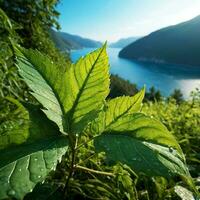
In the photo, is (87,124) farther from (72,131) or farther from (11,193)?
(11,193)

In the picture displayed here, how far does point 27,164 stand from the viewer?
2.09ft

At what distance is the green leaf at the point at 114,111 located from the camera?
82 cm

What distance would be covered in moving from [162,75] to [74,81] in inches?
5125

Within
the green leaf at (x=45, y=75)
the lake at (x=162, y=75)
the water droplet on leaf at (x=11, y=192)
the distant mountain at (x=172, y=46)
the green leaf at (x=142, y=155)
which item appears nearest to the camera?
the water droplet on leaf at (x=11, y=192)

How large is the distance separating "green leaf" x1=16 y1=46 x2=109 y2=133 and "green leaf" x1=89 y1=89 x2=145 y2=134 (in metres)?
0.03

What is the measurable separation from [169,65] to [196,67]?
17337 mm

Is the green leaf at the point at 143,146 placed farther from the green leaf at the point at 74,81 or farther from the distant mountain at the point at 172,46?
the distant mountain at the point at 172,46

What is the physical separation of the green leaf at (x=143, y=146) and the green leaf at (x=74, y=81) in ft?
0.26

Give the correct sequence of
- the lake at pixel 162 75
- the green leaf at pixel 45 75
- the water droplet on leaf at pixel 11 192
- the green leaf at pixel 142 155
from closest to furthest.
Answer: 1. the water droplet on leaf at pixel 11 192
2. the green leaf at pixel 142 155
3. the green leaf at pixel 45 75
4. the lake at pixel 162 75

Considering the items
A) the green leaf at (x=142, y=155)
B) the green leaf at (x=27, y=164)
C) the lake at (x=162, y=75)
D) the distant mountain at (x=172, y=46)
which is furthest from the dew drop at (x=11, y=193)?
the distant mountain at (x=172, y=46)

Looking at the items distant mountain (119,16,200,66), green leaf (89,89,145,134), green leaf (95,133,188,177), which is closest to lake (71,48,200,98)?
distant mountain (119,16,200,66)

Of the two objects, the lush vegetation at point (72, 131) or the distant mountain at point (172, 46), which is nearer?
the lush vegetation at point (72, 131)

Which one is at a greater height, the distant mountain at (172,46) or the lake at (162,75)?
the distant mountain at (172,46)

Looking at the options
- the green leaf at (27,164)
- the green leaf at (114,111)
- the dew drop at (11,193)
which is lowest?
the dew drop at (11,193)
